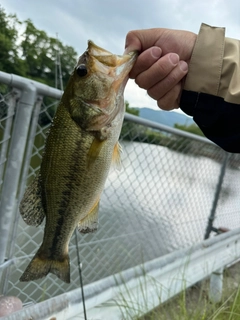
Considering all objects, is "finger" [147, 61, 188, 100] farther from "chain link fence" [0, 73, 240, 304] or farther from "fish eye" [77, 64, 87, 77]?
"chain link fence" [0, 73, 240, 304]

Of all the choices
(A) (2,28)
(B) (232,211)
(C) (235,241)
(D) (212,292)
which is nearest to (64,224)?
(D) (212,292)

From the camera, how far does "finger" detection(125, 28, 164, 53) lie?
1.54m

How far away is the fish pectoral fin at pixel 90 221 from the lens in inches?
60.5

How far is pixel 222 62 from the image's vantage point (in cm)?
160

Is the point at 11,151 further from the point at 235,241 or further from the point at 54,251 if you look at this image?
the point at 235,241

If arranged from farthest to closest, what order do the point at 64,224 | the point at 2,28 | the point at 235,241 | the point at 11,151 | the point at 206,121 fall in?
the point at 2,28 → the point at 235,241 → the point at 11,151 → the point at 206,121 → the point at 64,224

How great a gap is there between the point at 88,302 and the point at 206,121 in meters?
1.28

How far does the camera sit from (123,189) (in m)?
4.88

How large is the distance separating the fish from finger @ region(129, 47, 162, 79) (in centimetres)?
4

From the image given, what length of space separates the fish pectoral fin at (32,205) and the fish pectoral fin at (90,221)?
0.18 m

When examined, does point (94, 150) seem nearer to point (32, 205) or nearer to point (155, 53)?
point (32, 205)

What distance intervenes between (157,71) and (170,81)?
10 centimetres

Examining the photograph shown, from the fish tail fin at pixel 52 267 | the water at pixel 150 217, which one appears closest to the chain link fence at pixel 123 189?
the water at pixel 150 217

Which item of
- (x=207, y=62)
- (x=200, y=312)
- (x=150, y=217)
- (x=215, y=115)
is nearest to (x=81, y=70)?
(x=207, y=62)
